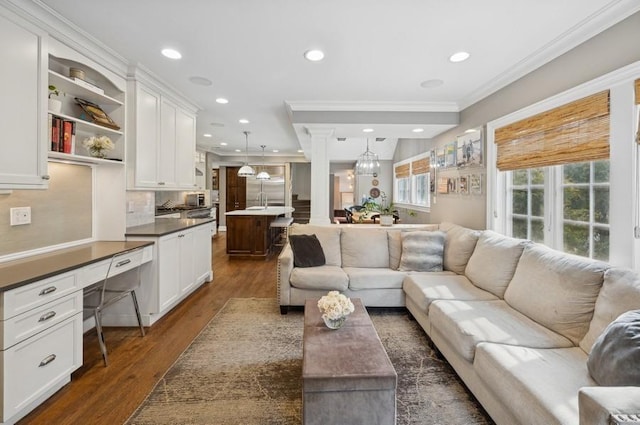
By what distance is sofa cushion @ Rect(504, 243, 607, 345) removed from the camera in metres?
1.82

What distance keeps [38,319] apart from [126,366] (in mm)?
775

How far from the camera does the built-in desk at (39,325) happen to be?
63.2 inches

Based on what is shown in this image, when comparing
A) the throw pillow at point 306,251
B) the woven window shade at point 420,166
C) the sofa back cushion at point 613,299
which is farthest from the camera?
the woven window shade at point 420,166

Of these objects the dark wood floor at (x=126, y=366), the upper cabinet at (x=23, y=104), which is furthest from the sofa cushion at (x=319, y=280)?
the upper cabinet at (x=23, y=104)

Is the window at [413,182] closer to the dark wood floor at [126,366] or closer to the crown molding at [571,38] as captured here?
the crown molding at [571,38]

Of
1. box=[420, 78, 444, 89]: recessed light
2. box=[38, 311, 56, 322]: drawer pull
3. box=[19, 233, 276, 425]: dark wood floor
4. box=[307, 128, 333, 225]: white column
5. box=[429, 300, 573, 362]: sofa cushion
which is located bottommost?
box=[19, 233, 276, 425]: dark wood floor

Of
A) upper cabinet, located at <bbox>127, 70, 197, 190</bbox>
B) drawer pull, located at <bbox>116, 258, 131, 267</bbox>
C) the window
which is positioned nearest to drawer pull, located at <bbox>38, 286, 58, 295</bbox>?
drawer pull, located at <bbox>116, 258, 131, 267</bbox>

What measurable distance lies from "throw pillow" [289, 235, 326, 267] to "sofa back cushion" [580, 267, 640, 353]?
7.66 ft

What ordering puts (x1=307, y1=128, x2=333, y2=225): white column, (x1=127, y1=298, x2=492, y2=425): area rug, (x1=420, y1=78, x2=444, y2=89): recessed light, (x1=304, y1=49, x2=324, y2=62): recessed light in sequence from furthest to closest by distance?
(x1=307, y1=128, x2=333, y2=225): white column → (x1=420, y1=78, x2=444, y2=89): recessed light → (x1=304, y1=49, x2=324, y2=62): recessed light → (x1=127, y1=298, x2=492, y2=425): area rug

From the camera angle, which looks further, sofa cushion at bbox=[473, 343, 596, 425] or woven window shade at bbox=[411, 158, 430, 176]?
woven window shade at bbox=[411, 158, 430, 176]

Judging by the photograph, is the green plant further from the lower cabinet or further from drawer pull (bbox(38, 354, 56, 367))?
drawer pull (bbox(38, 354, 56, 367))

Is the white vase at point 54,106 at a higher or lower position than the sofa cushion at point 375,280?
higher

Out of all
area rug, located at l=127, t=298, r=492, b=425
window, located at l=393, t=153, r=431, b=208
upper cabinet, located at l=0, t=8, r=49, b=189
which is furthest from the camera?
window, located at l=393, t=153, r=431, b=208

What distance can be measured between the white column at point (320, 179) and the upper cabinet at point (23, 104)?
2.93 m
